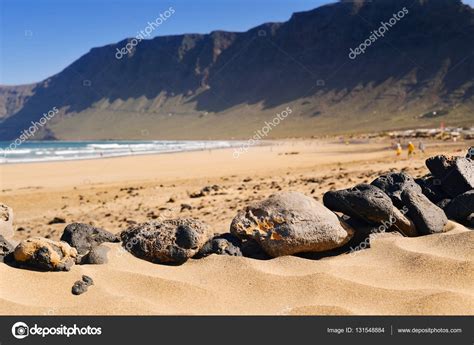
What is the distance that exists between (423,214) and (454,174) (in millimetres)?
1421

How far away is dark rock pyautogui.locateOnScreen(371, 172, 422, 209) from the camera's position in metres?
6.25

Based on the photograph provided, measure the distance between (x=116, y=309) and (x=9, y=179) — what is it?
70.4 feet

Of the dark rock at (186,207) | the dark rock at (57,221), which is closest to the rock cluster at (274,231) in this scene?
the dark rock at (57,221)

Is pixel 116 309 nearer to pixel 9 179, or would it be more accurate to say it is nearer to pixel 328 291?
pixel 328 291

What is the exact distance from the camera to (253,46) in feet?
632

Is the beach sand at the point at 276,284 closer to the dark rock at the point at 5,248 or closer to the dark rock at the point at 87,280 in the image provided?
the dark rock at the point at 87,280

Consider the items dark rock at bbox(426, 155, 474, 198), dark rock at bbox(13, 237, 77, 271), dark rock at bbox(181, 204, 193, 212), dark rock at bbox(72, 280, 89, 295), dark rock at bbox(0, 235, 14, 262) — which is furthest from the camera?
dark rock at bbox(181, 204, 193, 212)

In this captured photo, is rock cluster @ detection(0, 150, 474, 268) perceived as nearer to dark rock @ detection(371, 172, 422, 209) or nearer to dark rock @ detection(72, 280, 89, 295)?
dark rock @ detection(371, 172, 422, 209)

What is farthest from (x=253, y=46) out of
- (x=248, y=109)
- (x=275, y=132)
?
(x=275, y=132)

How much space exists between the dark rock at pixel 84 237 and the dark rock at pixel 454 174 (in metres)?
4.56

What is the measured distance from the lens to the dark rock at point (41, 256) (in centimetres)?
446

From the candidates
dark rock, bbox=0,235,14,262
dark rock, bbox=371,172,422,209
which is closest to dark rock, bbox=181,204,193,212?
dark rock, bbox=371,172,422,209

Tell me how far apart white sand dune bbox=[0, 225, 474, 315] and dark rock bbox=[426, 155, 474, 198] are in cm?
172
